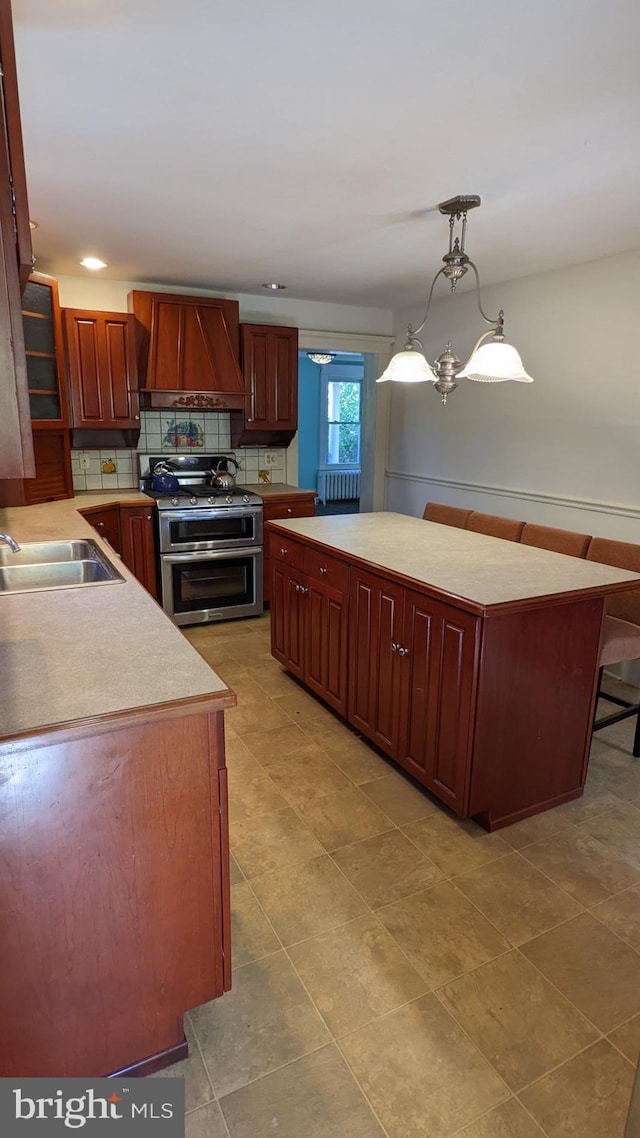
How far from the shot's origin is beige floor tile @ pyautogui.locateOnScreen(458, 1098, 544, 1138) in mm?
1239

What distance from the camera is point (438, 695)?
2.13 metres

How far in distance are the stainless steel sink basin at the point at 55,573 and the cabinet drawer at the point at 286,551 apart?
38.0 inches

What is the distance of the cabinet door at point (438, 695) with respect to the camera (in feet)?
6.56

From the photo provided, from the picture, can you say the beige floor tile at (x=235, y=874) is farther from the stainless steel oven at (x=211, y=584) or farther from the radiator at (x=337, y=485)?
the radiator at (x=337, y=485)

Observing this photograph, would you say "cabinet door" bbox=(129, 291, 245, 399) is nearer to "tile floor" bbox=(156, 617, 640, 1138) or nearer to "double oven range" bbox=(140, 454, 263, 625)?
"double oven range" bbox=(140, 454, 263, 625)

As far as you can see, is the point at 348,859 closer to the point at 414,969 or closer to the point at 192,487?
the point at 414,969

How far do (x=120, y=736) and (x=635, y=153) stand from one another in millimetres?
Answer: 2404

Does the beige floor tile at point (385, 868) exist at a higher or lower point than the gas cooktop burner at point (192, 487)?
lower

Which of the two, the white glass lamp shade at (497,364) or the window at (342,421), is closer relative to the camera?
the white glass lamp shade at (497,364)

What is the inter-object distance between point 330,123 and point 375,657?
185cm

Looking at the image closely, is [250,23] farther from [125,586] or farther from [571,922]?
[571,922]

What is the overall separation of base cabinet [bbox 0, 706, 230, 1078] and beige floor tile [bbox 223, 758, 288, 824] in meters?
0.90

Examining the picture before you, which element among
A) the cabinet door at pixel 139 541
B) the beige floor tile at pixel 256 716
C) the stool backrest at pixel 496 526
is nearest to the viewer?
the beige floor tile at pixel 256 716

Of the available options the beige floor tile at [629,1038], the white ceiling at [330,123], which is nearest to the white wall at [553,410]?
Result: the white ceiling at [330,123]
